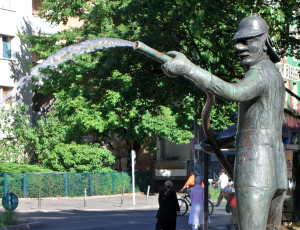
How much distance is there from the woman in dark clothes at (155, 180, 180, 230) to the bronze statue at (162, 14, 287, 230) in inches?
311

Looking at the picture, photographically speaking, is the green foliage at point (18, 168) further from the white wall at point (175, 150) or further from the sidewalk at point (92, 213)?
the white wall at point (175, 150)

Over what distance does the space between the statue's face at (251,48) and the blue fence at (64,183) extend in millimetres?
23109

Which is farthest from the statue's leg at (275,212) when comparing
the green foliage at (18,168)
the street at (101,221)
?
the green foliage at (18,168)

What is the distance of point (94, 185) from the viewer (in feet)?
96.0

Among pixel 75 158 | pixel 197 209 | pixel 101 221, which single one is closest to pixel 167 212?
pixel 197 209

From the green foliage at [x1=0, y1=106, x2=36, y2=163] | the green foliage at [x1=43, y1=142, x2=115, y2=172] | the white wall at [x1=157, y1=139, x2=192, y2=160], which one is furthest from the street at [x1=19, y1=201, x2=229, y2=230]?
the white wall at [x1=157, y1=139, x2=192, y2=160]

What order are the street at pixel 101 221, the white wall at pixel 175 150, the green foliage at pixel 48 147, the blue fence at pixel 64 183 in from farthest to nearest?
the white wall at pixel 175 150 < the green foliage at pixel 48 147 < the blue fence at pixel 64 183 < the street at pixel 101 221

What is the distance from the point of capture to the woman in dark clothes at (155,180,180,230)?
37.9 ft

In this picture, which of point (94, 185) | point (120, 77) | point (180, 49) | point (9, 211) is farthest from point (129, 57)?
point (94, 185)

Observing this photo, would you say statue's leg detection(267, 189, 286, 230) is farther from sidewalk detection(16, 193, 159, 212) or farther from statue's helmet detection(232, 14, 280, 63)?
sidewalk detection(16, 193, 159, 212)

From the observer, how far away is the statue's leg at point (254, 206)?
142 inches

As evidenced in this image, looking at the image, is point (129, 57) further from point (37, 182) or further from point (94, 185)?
point (94, 185)

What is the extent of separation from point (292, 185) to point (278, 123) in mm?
8847

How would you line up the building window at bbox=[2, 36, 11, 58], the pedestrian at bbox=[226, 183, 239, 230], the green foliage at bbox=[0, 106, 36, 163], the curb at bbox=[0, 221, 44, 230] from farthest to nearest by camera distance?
the building window at bbox=[2, 36, 11, 58]
the green foliage at bbox=[0, 106, 36, 163]
the curb at bbox=[0, 221, 44, 230]
the pedestrian at bbox=[226, 183, 239, 230]
